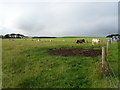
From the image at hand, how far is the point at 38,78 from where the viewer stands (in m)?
8.98

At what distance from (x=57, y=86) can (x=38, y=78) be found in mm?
1750

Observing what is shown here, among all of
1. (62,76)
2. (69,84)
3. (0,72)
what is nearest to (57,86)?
(69,84)

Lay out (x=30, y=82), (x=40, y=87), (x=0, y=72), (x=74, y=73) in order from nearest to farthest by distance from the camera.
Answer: (x=40, y=87) → (x=30, y=82) → (x=74, y=73) → (x=0, y=72)

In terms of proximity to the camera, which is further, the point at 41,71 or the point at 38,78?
the point at 41,71

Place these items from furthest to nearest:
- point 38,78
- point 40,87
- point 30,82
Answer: point 38,78
point 30,82
point 40,87

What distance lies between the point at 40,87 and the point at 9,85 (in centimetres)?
193

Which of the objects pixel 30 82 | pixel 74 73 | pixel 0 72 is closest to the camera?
pixel 30 82

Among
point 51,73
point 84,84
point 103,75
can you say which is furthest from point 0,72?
point 103,75

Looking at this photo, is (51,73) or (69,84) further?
(51,73)

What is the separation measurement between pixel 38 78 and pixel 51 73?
1.16 metres

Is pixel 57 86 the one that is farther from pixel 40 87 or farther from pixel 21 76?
pixel 21 76

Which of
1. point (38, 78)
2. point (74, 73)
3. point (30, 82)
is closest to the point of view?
point (30, 82)

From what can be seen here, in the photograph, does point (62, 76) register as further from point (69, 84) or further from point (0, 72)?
point (0, 72)

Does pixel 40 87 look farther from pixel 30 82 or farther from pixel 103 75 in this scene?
pixel 103 75
